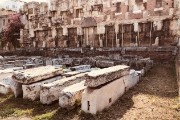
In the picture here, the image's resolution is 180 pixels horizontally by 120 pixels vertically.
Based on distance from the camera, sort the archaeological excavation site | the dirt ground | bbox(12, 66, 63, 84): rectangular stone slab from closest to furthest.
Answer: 1. the dirt ground
2. the archaeological excavation site
3. bbox(12, 66, 63, 84): rectangular stone slab

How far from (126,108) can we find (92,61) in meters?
5.69

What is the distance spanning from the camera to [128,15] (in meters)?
15.3

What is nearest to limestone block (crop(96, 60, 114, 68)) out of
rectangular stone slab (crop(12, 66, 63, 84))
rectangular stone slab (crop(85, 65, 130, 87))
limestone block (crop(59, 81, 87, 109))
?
rectangular stone slab (crop(12, 66, 63, 84))

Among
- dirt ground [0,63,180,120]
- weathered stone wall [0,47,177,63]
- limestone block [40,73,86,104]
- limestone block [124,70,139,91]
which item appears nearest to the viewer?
dirt ground [0,63,180,120]

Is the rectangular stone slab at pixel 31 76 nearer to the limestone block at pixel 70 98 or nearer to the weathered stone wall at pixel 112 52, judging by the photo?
the limestone block at pixel 70 98

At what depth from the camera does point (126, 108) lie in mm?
5496

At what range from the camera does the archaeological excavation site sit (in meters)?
5.40

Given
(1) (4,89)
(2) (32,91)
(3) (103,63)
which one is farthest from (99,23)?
(2) (32,91)

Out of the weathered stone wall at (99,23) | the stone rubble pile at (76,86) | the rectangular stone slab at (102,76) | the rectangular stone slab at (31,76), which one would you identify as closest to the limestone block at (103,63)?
the stone rubble pile at (76,86)

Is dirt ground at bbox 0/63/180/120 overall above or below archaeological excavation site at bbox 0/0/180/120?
below

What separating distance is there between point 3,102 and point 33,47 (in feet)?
47.5

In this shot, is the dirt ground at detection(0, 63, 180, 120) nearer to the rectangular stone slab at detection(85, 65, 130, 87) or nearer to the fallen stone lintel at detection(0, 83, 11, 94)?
the fallen stone lintel at detection(0, 83, 11, 94)

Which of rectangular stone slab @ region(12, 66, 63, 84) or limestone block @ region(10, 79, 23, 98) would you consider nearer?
rectangular stone slab @ region(12, 66, 63, 84)

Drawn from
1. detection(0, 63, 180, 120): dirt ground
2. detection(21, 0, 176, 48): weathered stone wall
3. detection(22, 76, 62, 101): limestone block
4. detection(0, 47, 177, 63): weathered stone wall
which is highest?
detection(21, 0, 176, 48): weathered stone wall
